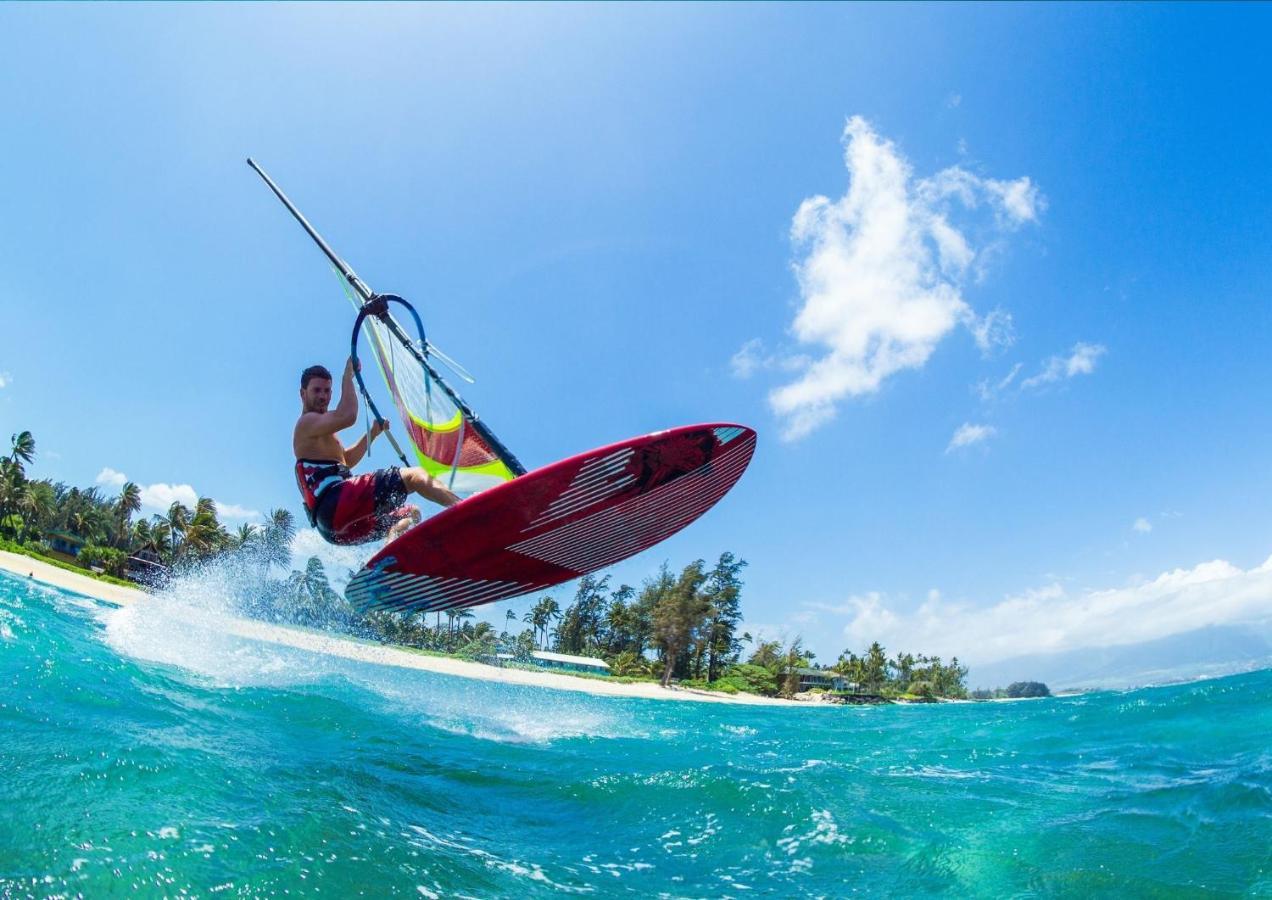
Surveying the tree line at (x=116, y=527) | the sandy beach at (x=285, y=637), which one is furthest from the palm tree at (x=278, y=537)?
the sandy beach at (x=285, y=637)

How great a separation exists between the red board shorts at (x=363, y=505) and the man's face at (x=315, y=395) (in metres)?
0.73

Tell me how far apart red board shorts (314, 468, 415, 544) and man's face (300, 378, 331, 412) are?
0.73m

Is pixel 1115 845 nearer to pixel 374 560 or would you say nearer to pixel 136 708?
pixel 374 560

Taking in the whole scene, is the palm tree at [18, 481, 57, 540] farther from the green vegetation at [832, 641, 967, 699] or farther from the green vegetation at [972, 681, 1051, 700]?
the green vegetation at [972, 681, 1051, 700]

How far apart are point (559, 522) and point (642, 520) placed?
90 cm

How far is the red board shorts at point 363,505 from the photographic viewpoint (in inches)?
226

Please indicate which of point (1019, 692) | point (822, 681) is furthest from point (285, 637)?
point (1019, 692)

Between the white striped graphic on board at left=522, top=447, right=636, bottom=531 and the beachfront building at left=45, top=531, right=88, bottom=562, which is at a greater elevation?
the white striped graphic on board at left=522, top=447, right=636, bottom=531

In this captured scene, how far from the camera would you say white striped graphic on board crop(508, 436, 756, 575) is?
5852 millimetres

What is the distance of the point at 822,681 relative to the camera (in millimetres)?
74312

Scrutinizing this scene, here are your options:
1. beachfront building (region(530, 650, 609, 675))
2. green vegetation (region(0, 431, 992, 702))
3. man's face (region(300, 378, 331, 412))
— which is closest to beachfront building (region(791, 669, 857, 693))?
green vegetation (region(0, 431, 992, 702))

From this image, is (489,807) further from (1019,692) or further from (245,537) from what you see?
(1019,692)

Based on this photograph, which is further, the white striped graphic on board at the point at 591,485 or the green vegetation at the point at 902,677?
the green vegetation at the point at 902,677

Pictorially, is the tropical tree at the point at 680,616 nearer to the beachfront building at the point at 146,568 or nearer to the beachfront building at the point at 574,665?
the beachfront building at the point at 574,665
